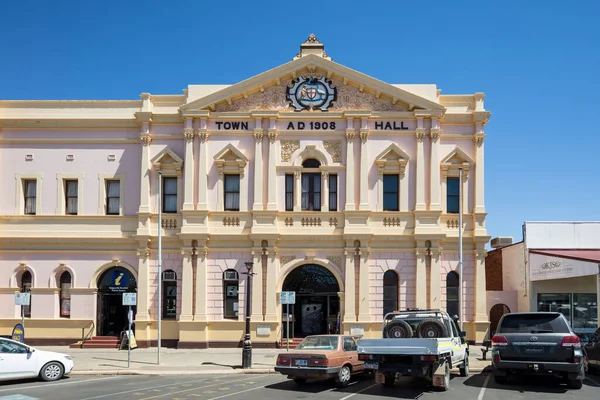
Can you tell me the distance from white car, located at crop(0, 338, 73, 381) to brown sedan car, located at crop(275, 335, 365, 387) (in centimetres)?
683

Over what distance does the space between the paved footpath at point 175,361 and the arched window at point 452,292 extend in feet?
6.69

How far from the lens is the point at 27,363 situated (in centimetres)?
1820

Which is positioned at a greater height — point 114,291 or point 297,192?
point 297,192

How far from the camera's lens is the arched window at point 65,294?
29.7 metres

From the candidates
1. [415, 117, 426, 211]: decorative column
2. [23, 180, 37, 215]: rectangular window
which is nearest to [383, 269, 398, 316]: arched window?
[415, 117, 426, 211]: decorative column


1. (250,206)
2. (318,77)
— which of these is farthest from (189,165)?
(318,77)

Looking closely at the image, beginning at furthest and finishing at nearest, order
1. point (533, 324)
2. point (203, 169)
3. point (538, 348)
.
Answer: point (203, 169) < point (533, 324) < point (538, 348)

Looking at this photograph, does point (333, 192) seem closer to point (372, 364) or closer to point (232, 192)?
point (232, 192)

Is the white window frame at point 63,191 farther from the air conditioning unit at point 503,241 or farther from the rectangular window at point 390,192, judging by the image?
the air conditioning unit at point 503,241

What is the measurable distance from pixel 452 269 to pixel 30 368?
737 inches

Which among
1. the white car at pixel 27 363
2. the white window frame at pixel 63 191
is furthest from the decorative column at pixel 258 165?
the white car at pixel 27 363

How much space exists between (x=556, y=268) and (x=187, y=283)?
16.5 meters

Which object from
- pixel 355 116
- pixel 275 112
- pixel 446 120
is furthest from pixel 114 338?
pixel 446 120

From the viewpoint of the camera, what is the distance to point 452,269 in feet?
96.9
